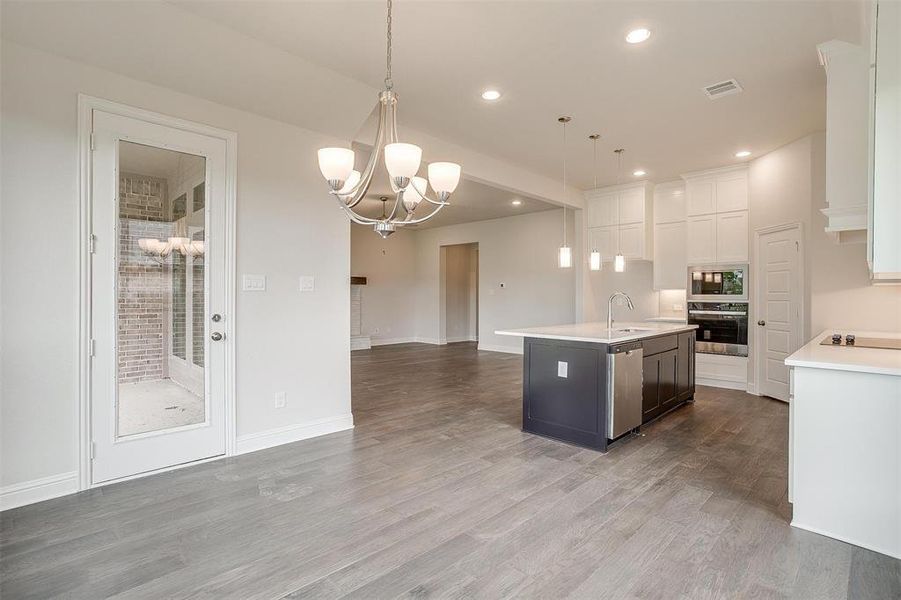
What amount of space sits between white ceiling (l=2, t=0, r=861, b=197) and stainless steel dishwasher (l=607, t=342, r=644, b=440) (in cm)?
218

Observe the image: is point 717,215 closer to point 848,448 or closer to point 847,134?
point 847,134

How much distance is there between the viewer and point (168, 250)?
3.19 meters

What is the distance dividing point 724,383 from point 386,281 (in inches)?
284

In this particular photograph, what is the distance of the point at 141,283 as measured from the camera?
10.1 ft

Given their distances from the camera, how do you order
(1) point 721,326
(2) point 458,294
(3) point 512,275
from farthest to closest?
(2) point 458,294 → (3) point 512,275 → (1) point 721,326

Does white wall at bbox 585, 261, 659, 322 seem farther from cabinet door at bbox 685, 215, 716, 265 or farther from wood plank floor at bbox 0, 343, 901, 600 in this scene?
wood plank floor at bbox 0, 343, 901, 600

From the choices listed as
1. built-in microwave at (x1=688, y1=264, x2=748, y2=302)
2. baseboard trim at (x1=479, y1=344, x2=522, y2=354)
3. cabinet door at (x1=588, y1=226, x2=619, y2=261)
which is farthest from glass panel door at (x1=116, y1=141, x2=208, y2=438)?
baseboard trim at (x1=479, y1=344, x2=522, y2=354)

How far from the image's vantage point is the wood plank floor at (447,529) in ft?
6.34

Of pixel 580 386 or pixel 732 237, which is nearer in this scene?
pixel 580 386

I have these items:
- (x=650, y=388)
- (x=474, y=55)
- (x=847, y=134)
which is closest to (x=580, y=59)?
(x=474, y=55)

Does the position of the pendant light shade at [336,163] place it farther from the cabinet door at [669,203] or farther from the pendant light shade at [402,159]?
the cabinet door at [669,203]

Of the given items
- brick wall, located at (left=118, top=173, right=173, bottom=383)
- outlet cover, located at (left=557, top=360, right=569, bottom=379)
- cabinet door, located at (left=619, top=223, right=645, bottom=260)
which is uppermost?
cabinet door, located at (left=619, top=223, right=645, bottom=260)

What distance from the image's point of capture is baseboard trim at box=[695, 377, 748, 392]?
230 inches

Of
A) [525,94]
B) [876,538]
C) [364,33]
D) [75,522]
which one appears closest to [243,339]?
[75,522]
